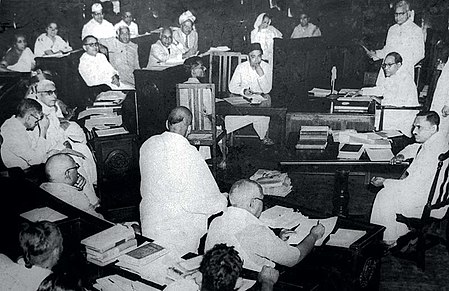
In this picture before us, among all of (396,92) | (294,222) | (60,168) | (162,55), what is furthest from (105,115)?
(396,92)

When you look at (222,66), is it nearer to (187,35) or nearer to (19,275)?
(187,35)

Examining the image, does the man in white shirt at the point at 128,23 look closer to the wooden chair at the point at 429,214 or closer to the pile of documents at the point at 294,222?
the pile of documents at the point at 294,222

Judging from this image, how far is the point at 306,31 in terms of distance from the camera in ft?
12.4

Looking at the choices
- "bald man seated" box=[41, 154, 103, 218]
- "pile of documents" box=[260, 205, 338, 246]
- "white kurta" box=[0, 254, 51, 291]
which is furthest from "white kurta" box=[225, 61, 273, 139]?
"white kurta" box=[0, 254, 51, 291]

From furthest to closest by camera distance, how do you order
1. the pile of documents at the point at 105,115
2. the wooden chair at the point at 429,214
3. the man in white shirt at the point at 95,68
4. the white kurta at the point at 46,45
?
the pile of documents at the point at 105,115 → the man in white shirt at the point at 95,68 → the white kurta at the point at 46,45 → the wooden chair at the point at 429,214

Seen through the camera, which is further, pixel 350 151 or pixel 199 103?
pixel 199 103

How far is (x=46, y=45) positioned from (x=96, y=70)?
418 mm

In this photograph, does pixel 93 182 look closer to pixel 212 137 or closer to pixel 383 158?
pixel 212 137

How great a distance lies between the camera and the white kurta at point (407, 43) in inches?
138

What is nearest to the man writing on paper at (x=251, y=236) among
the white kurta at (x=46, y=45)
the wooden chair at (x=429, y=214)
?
the wooden chair at (x=429, y=214)

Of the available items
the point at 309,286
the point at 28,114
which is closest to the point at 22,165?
the point at 28,114

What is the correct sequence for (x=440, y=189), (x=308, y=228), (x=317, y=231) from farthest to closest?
(x=440, y=189) < (x=308, y=228) < (x=317, y=231)

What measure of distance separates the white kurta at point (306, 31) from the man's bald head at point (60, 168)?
198 cm

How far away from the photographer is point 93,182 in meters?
4.21
